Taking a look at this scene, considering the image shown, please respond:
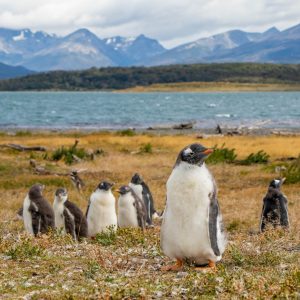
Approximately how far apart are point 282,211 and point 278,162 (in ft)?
48.7

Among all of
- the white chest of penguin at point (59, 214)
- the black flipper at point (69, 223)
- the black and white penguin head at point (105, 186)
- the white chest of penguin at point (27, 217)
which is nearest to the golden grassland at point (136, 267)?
the white chest of penguin at point (27, 217)

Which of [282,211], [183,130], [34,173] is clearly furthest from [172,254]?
[183,130]

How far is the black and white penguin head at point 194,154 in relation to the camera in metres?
8.22

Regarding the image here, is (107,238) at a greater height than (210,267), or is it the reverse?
(210,267)

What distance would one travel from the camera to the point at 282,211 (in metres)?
15.2

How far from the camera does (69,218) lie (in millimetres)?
13828

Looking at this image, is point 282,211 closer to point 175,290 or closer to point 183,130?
point 175,290

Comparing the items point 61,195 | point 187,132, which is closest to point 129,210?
point 61,195

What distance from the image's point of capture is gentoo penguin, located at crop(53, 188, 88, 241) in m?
13.8

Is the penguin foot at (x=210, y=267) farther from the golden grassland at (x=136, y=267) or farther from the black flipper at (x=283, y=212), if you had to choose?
the black flipper at (x=283, y=212)

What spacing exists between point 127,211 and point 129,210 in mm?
58

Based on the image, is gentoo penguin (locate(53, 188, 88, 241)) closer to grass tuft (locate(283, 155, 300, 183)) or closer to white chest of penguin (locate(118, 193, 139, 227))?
white chest of penguin (locate(118, 193, 139, 227))

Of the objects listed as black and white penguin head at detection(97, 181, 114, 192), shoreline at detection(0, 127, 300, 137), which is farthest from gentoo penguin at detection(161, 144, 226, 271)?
shoreline at detection(0, 127, 300, 137)

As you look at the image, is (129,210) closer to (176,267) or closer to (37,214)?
(37,214)
